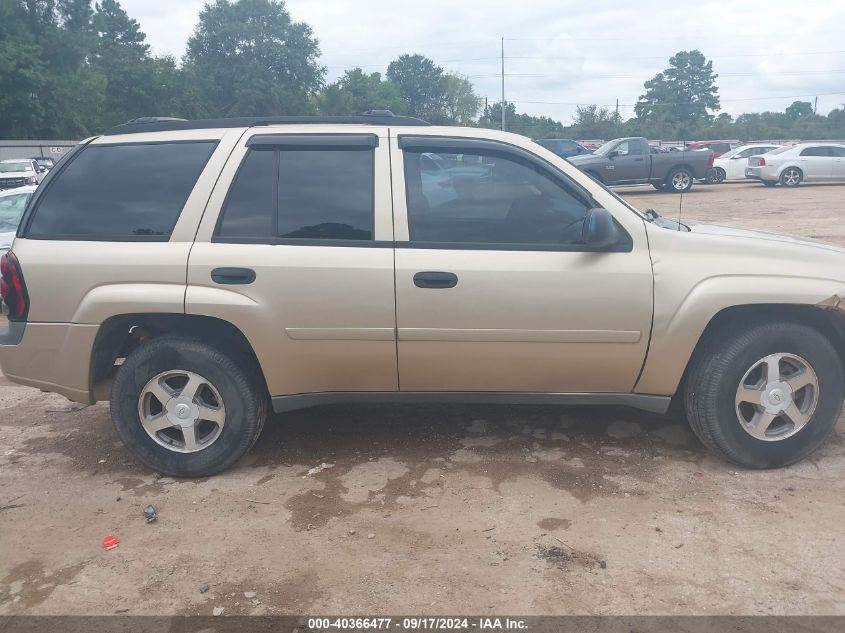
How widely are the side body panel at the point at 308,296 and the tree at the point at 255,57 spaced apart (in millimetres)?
67158

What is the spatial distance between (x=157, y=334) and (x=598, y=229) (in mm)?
2514

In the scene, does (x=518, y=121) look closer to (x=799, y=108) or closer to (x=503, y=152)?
(x=799, y=108)

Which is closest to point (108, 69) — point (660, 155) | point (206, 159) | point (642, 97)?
point (660, 155)

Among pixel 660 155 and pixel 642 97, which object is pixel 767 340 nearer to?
pixel 660 155

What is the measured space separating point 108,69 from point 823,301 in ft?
209

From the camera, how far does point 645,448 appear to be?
419 centimetres

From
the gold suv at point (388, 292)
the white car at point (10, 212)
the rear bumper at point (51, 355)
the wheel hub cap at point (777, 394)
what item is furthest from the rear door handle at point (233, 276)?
the white car at point (10, 212)

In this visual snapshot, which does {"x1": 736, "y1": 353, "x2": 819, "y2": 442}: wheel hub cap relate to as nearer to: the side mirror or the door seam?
the side mirror

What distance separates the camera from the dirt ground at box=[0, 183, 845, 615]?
113 inches

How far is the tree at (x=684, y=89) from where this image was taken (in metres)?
80.6

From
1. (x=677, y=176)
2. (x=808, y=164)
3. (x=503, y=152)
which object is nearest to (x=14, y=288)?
(x=503, y=152)

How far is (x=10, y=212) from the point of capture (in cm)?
907

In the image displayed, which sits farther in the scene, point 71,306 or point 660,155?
point 660,155

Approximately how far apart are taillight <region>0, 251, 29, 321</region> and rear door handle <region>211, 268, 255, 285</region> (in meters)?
1.03
